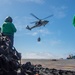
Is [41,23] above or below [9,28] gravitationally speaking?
above

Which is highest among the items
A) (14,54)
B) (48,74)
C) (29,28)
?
(29,28)

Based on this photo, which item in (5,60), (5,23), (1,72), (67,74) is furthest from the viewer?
(5,23)

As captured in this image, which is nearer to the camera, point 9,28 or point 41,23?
point 9,28

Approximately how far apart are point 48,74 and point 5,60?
2686 millimetres

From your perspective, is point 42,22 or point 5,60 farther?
point 42,22

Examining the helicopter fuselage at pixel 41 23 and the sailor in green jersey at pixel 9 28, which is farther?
the helicopter fuselage at pixel 41 23

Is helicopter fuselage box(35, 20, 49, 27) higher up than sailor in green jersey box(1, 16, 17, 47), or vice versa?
helicopter fuselage box(35, 20, 49, 27)

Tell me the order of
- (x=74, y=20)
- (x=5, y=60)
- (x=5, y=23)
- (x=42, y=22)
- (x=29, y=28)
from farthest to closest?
(x=29, y=28) → (x=42, y=22) → (x=5, y=23) → (x=74, y=20) → (x=5, y=60)

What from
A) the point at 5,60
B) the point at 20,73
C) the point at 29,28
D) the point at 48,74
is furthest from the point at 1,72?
the point at 29,28

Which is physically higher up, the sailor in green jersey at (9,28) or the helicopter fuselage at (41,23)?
the helicopter fuselage at (41,23)

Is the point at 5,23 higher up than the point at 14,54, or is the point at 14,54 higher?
the point at 5,23

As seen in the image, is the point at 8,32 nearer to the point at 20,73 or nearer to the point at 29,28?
the point at 20,73

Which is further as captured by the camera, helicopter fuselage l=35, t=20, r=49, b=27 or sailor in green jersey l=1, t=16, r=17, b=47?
helicopter fuselage l=35, t=20, r=49, b=27

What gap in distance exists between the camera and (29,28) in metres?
52.0
